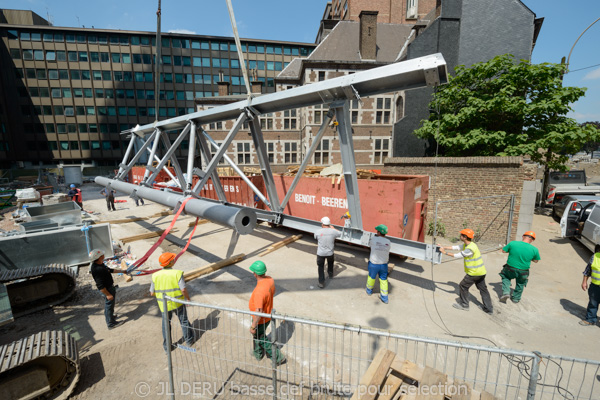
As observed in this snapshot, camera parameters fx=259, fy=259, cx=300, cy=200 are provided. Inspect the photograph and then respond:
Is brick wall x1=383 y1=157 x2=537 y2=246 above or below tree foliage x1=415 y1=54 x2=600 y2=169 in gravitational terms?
below

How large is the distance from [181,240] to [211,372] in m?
6.82

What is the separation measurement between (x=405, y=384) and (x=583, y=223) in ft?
35.0

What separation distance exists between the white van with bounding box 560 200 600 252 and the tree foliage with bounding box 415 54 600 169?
Answer: 10.9ft

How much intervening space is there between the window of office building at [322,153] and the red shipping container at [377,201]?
14.9 meters

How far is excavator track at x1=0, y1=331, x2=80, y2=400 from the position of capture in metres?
3.22

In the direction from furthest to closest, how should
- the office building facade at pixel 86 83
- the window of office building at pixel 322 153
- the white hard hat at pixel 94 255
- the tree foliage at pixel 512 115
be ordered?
1. the office building facade at pixel 86 83
2. the window of office building at pixel 322 153
3. the tree foliage at pixel 512 115
4. the white hard hat at pixel 94 255

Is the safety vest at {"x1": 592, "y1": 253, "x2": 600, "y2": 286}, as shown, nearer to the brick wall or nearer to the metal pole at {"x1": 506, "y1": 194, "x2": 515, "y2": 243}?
the brick wall

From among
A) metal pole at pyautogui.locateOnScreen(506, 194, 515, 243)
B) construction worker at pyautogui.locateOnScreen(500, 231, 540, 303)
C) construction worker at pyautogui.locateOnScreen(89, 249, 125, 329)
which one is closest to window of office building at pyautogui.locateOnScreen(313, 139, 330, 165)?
metal pole at pyautogui.locateOnScreen(506, 194, 515, 243)

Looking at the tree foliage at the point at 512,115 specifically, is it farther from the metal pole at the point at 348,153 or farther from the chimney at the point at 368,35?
the chimney at the point at 368,35

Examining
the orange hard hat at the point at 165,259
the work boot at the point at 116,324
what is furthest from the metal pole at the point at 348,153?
the work boot at the point at 116,324

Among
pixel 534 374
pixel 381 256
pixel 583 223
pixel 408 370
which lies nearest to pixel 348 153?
pixel 381 256

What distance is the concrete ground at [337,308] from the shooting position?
14.3 ft

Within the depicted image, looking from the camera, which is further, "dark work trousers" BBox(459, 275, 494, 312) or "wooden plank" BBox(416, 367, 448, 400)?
"dark work trousers" BBox(459, 275, 494, 312)

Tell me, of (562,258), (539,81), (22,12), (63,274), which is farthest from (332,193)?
(22,12)
